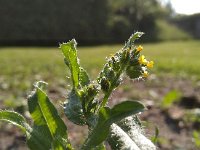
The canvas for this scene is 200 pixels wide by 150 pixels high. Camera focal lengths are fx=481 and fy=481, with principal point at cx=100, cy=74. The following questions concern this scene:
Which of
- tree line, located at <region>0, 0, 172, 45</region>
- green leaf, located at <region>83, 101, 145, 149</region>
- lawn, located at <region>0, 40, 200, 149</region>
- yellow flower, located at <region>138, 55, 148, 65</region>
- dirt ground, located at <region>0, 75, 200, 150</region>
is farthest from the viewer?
tree line, located at <region>0, 0, 172, 45</region>

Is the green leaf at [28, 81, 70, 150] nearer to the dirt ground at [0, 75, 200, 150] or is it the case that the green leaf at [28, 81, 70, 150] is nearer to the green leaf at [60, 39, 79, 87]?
the green leaf at [60, 39, 79, 87]

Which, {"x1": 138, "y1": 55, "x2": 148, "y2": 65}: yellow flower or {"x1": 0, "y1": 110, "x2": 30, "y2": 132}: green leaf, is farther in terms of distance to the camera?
{"x1": 0, "y1": 110, "x2": 30, "y2": 132}: green leaf

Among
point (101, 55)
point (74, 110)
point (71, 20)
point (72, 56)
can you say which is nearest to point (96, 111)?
point (74, 110)

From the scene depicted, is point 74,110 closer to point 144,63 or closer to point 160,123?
point 144,63

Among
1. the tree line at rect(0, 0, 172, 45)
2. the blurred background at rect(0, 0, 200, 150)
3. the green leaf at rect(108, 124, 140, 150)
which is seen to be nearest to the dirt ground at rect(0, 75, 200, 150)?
the blurred background at rect(0, 0, 200, 150)

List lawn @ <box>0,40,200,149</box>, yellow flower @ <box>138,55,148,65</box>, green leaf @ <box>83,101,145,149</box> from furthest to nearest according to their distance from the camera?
lawn @ <box>0,40,200,149</box> < yellow flower @ <box>138,55,148,65</box> < green leaf @ <box>83,101,145,149</box>

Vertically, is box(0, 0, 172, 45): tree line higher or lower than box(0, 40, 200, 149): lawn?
higher

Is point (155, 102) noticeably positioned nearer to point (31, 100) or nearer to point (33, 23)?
point (31, 100)
